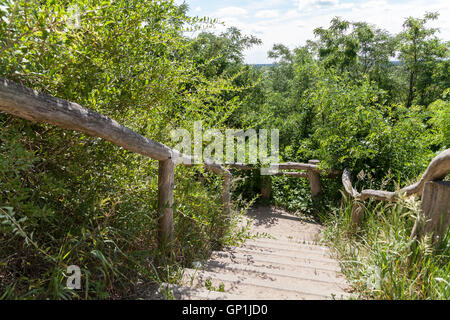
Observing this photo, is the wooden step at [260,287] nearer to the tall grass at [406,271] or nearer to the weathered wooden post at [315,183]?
the tall grass at [406,271]

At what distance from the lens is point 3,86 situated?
116 centimetres

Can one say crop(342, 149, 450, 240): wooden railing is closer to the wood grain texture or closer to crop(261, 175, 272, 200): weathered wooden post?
the wood grain texture

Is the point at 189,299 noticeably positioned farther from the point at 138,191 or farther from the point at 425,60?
the point at 425,60

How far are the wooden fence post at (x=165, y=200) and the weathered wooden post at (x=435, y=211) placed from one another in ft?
5.50

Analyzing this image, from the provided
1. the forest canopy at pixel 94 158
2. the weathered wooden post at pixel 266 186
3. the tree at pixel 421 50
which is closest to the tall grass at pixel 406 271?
the forest canopy at pixel 94 158

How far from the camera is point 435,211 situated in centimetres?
194

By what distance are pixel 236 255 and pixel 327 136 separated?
2.97 meters

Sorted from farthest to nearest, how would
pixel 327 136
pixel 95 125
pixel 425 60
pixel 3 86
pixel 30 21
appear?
pixel 425 60 → pixel 327 136 → pixel 95 125 → pixel 30 21 → pixel 3 86

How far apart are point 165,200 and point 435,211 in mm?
1784

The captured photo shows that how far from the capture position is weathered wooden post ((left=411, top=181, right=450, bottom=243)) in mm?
1916

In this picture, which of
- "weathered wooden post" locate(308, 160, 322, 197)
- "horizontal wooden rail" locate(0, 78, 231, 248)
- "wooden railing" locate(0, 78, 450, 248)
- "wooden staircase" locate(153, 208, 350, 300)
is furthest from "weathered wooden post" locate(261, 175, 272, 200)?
"horizontal wooden rail" locate(0, 78, 231, 248)

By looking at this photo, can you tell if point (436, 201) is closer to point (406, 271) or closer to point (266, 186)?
point (406, 271)

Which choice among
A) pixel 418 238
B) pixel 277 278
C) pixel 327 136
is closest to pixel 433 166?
pixel 418 238

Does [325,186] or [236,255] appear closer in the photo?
[236,255]
